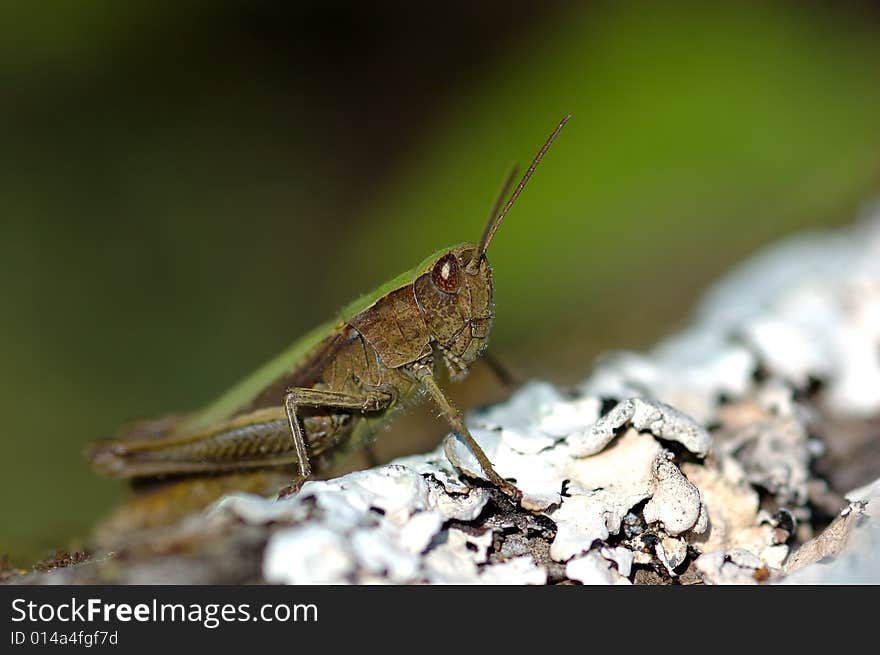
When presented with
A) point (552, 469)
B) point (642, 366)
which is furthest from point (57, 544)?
point (642, 366)

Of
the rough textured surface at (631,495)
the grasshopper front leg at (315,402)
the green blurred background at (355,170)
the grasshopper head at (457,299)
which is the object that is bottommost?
the rough textured surface at (631,495)

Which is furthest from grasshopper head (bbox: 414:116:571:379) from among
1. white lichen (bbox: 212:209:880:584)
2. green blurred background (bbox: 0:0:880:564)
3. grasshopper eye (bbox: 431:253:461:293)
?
green blurred background (bbox: 0:0:880:564)

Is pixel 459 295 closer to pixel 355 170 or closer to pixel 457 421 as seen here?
pixel 457 421

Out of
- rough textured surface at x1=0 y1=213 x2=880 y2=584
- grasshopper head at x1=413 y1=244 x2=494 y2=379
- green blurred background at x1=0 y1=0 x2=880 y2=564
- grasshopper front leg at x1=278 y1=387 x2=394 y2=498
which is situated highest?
green blurred background at x1=0 y1=0 x2=880 y2=564

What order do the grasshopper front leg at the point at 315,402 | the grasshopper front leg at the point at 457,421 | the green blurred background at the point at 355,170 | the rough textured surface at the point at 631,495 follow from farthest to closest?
the green blurred background at the point at 355,170
the grasshopper front leg at the point at 315,402
the grasshopper front leg at the point at 457,421
the rough textured surface at the point at 631,495

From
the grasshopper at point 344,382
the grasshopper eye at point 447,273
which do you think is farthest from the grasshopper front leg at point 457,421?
the grasshopper eye at point 447,273

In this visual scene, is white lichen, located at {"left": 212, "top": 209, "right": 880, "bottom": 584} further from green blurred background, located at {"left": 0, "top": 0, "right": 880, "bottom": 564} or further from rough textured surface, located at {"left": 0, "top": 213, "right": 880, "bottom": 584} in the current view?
green blurred background, located at {"left": 0, "top": 0, "right": 880, "bottom": 564}

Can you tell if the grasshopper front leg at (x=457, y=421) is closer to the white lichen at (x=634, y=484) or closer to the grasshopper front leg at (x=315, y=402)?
the white lichen at (x=634, y=484)

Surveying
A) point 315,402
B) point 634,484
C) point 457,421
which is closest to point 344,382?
point 315,402
